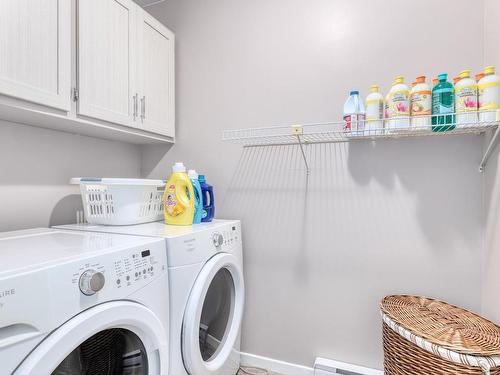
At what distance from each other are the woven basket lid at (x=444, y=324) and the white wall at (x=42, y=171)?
1903 millimetres

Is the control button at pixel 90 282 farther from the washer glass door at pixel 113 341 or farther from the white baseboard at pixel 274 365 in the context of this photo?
the white baseboard at pixel 274 365

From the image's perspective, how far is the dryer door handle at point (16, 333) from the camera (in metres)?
0.66

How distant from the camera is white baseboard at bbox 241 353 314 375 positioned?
187cm

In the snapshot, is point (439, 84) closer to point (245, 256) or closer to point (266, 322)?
point (245, 256)

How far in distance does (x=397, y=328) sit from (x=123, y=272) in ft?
3.71

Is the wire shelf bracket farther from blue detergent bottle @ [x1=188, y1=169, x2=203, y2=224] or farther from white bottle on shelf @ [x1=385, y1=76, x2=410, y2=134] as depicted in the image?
blue detergent bottle @ [x1=188, y1=169, x2=203, y2=224]

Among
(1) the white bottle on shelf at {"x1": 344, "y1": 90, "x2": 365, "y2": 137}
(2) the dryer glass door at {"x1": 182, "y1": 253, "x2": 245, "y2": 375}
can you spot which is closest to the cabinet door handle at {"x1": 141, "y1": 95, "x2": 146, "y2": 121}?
(2) the dryer glass door at {"x1": 182, "y1": 253, "x2": 245, "y2": 375}

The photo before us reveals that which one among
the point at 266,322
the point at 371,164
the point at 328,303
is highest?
the point at 371,164

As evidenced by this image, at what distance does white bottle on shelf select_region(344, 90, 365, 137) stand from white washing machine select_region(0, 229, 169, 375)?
109 centimetres

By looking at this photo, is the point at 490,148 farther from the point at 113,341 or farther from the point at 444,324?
the point at 113,341

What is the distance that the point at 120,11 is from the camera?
66.2 inches

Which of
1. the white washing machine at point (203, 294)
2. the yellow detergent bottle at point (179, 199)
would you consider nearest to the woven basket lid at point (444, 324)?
the white washing machine at point (203, 294)

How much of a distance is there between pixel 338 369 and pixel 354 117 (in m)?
1.43

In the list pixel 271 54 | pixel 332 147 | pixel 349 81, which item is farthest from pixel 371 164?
pixel 271 54
